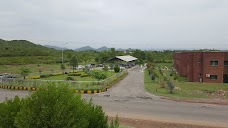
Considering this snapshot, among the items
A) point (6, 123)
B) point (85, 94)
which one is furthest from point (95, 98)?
point (6, 123)

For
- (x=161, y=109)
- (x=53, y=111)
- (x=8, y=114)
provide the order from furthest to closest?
(x=161, y=109) < (x=8, y=114) < (x=53, y=111)

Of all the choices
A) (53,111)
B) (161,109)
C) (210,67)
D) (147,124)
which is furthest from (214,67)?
(53,111)

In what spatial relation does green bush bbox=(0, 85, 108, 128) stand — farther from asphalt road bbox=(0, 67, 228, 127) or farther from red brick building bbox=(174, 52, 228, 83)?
red brick building bbox=(174, 52, 228, 83)

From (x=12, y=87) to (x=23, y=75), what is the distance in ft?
22.5

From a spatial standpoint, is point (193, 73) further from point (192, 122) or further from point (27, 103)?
point (27, 103)

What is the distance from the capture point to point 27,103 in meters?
7.43

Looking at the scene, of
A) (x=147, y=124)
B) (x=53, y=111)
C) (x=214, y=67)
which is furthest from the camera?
(x=214, y=67)

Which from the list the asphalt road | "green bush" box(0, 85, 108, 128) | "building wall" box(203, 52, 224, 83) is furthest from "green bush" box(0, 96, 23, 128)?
"building wall" box(203, 52, 224, 83)

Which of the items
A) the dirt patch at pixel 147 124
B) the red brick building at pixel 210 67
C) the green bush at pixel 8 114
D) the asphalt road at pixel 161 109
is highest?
the red brick building at pixel 210 67

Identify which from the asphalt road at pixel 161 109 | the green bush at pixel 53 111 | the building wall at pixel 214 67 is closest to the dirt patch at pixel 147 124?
the asphalt road at pixel 161 109

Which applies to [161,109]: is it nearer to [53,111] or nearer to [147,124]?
[147,124]

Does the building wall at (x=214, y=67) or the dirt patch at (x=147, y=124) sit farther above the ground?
the building wall at (x=214, y=67)

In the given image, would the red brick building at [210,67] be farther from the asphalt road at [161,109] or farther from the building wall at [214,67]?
the asphalt road at [161,109]

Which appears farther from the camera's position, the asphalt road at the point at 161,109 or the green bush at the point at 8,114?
the asphalt road at the point at 161,109
